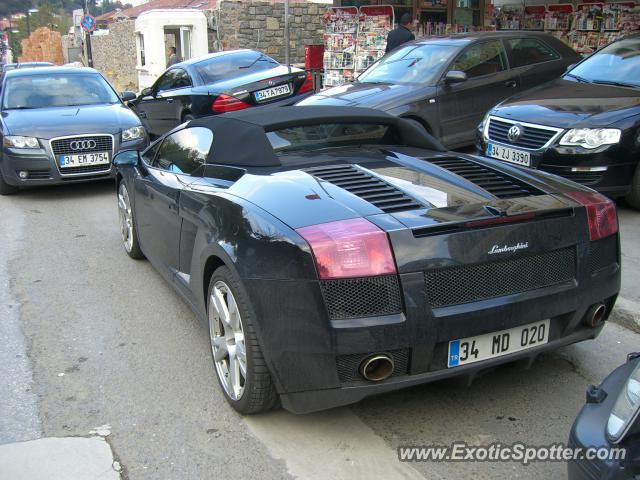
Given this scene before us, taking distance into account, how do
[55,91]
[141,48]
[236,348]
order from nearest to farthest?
[236,348] < [55,91] < [141,48]

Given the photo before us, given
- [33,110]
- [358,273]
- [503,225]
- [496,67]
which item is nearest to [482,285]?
[503,225]

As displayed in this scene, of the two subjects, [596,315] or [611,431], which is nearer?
[611,431]

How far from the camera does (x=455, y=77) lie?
27.6 feet

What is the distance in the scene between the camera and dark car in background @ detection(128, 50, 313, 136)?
426 inches

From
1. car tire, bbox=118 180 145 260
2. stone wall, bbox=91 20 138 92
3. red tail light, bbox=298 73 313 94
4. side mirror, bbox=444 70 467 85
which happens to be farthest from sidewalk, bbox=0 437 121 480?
stone wall, bbox=91 20 138 92

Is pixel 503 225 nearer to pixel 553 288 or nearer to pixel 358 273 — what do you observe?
pixel 553 288

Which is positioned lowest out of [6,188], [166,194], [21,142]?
[6,188]

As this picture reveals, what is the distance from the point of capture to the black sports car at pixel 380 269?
2859 mm

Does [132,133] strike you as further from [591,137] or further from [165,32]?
[165,32]

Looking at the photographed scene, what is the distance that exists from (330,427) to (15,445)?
1.49 metres

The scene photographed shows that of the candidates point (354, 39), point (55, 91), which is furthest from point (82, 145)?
point (354, 39)

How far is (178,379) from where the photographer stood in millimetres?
3850

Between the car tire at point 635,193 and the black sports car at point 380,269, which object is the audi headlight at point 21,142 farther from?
the car tire at point 635,193

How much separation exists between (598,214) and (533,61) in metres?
6.77
